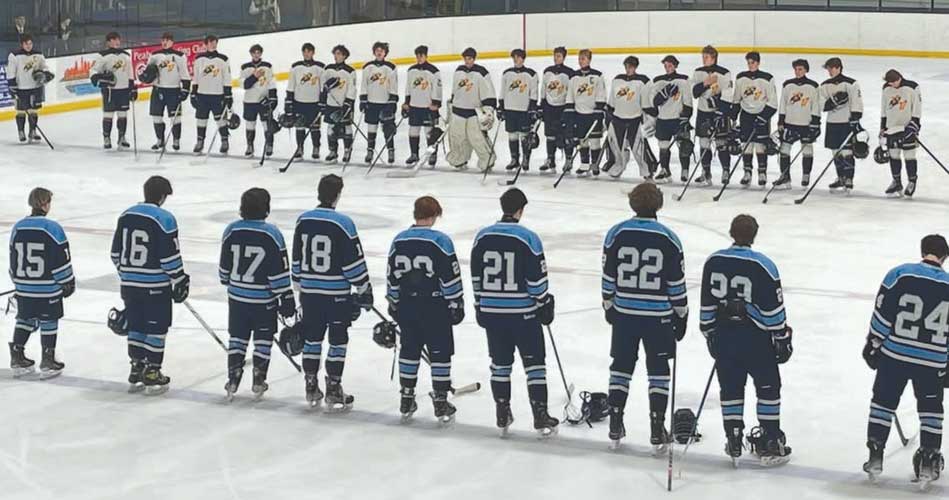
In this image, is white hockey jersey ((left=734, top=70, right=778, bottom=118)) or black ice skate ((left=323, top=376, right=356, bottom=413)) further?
white hockey jersey ((left=734, top=70, right=778, bottom=118))

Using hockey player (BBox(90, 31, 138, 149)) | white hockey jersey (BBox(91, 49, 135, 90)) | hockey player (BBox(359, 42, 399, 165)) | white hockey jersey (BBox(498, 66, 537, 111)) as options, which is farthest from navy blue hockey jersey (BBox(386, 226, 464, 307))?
white hockey jersey (BBox(91, 49, 135, 90))

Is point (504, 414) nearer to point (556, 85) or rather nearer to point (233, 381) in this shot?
point (233, 381)

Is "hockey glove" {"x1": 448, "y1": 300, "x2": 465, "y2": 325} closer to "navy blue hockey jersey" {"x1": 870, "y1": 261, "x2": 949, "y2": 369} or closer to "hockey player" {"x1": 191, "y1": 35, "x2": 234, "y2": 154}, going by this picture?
"navy blue hockey jersey" {"x1": 870, "y1": 261, "x2": 949, "y2": 369}

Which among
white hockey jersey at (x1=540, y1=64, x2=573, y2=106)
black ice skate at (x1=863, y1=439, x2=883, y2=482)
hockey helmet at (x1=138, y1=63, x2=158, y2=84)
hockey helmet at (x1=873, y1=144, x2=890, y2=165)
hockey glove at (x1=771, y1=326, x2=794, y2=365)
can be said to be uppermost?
hockey helmet at (x1=138, y1=63, x2=158, y2=84)

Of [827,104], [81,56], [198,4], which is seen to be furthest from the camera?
[198,4]

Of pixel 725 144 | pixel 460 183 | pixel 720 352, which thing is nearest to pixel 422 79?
pixel 460 183

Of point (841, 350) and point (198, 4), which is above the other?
point (198, 4)

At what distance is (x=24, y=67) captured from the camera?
19688 mm

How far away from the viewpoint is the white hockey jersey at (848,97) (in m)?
16.0

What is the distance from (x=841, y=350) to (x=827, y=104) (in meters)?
6.15

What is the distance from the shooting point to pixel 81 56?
22.9 metres

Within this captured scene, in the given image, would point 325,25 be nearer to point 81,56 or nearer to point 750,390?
point 81,56

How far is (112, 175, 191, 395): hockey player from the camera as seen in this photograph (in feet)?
29.5

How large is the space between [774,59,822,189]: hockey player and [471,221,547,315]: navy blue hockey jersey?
8.57 m
